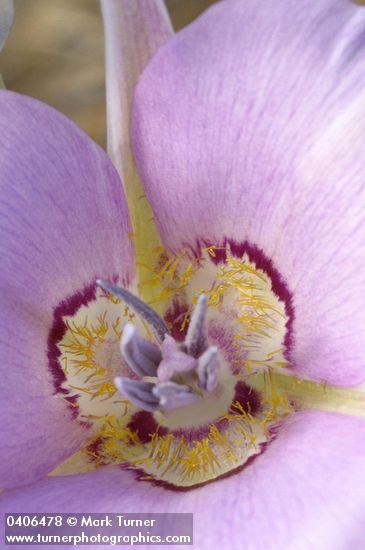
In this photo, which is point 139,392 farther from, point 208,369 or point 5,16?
point 5,16

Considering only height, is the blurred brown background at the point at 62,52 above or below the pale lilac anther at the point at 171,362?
above

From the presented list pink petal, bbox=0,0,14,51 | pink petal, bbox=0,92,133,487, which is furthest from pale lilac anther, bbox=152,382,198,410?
pink petal, bbox=0,0,14,51

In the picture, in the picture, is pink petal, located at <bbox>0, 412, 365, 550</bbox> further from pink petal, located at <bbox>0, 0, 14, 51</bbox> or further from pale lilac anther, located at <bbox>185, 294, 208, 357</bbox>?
pink petal, located at <bbox>0, 0, 14, 51</bbox>

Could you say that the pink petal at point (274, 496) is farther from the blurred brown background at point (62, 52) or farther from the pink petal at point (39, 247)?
the blurred brown background at point (62, 52)

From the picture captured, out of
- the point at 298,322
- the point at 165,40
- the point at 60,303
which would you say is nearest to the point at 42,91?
the point at 165,40

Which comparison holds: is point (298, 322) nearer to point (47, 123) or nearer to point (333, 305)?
point (333, 305)

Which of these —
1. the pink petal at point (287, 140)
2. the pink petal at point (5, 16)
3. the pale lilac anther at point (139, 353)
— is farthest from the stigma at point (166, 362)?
the pink petal at point (5, 16)

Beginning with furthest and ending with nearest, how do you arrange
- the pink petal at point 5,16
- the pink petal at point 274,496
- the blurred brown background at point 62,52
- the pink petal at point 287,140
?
the blurred brown background at point 62,52 < the pink petal at point 5,16 < the pink petal at point 287,140 < the pink petal at point 274,496
